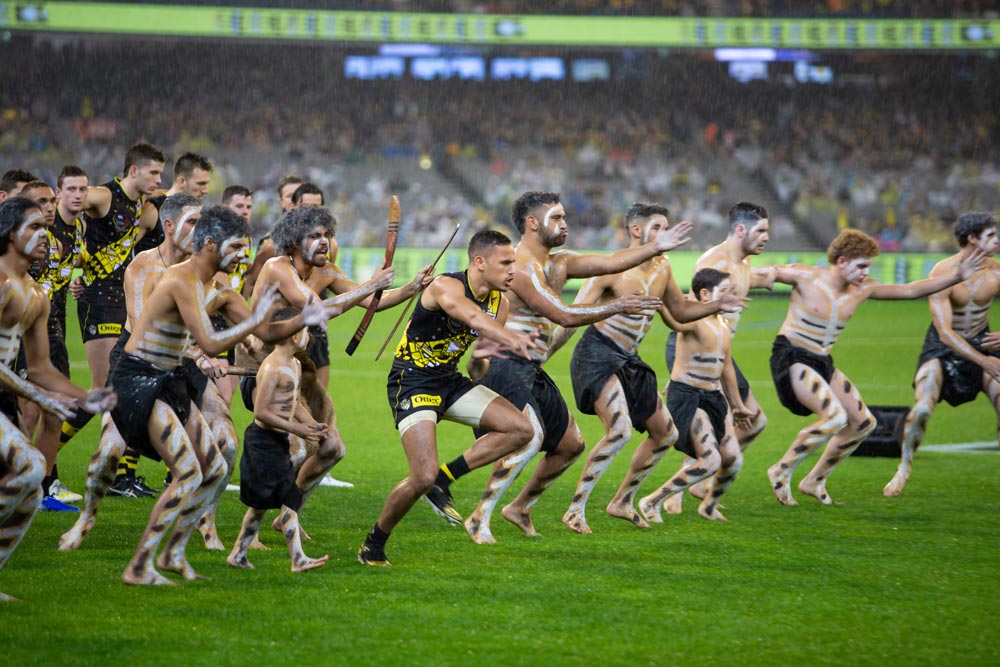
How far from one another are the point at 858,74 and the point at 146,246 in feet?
124

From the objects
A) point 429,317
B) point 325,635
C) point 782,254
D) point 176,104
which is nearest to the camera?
point 325,635

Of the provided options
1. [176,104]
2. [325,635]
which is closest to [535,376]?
[325,635]

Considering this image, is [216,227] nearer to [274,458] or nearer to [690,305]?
[274,458]

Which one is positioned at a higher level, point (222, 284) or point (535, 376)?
point (222, 284)

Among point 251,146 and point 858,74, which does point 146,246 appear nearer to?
point 251,146

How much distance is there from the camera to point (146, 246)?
1017cm

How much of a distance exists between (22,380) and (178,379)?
937 mm

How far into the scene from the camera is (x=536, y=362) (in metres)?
8.58

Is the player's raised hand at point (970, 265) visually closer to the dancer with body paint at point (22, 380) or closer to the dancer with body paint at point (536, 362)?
the dancer with body paint at point (536, 362)

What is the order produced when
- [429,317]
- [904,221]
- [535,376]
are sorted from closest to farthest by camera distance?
[429,317] < [535,376] < [904,221]

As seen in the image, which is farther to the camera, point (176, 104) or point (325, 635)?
point (176, 104)

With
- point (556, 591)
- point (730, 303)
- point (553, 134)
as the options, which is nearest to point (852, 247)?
point (730, 303)

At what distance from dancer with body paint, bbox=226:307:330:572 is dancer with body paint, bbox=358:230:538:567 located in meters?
0.50

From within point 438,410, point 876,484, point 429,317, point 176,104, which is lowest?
point 876,484
